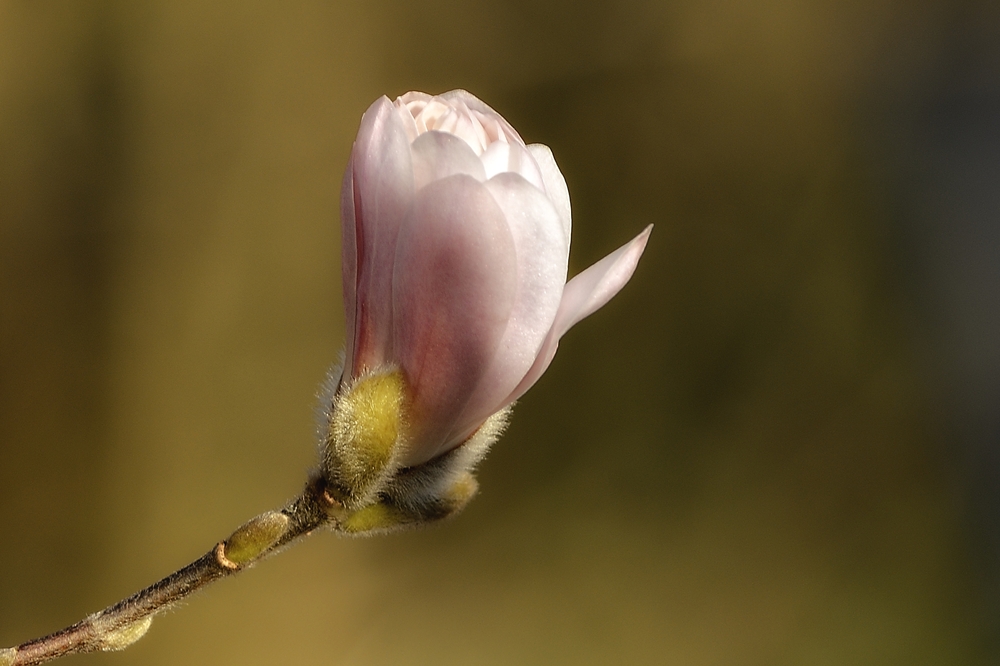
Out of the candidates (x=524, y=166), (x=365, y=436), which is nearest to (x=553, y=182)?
(x=524, y=166)

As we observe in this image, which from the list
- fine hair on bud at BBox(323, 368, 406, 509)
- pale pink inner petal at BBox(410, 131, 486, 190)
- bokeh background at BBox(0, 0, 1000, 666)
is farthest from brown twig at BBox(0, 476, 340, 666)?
bokeh background at BBox(0, 0, 1000, 666)

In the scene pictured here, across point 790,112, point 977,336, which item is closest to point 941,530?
point 977,336

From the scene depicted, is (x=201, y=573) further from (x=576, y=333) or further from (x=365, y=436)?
(x=576, y=333)

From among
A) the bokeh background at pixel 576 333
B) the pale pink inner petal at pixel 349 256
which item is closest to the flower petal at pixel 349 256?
the pale pink inner petal at pixel 349 256

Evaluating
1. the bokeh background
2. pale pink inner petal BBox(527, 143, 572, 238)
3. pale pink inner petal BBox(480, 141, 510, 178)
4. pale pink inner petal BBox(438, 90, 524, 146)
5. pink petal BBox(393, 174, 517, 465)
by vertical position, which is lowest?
the bokeh background

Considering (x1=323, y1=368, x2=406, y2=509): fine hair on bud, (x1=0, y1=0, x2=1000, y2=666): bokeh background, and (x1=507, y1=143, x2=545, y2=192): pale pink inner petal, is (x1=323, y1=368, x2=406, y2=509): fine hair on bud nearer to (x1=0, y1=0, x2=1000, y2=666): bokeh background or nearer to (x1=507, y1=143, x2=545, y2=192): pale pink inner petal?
(x1=507, y1=143, x2=545, y2=192): pale pink inner petal

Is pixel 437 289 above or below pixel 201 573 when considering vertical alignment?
above
